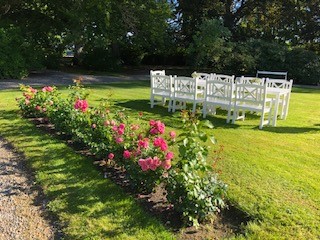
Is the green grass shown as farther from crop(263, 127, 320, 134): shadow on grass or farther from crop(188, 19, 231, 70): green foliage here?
crop(188, 19, 231, 70): green foliage

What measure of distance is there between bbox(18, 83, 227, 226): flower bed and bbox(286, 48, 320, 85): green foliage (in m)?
17.4

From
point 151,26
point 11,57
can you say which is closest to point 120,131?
point 11,57

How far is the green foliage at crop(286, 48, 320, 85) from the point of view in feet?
63.9

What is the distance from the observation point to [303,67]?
19.6 m

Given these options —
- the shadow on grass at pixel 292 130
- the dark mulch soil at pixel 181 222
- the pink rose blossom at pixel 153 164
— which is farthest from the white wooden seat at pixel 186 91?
the pink rose blossom at pixel 153 164

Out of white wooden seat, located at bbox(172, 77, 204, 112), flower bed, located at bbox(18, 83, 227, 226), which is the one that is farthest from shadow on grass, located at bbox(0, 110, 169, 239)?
white wooden seat, located at bbox(172, 77, 204, 112)

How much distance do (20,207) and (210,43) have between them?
1644cm

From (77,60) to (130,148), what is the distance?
1899 centimetres

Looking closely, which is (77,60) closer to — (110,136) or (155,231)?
(110,136)

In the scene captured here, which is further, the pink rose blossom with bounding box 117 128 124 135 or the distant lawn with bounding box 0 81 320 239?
the pink rose blossom with bounding box 117 128 124 135

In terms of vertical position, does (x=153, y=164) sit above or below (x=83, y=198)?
above

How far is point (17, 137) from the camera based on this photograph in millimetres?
5711

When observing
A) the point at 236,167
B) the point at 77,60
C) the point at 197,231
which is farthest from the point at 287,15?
the point at 197,231

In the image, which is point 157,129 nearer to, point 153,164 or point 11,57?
point 153,164
